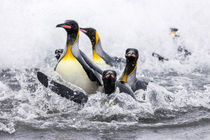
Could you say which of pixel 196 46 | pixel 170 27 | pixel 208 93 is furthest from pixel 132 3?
pixel 208 93

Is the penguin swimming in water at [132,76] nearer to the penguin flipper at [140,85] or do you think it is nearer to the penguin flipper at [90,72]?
the penguin flipper at [140,85]

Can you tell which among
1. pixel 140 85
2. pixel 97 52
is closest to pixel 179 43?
pixel 97 52

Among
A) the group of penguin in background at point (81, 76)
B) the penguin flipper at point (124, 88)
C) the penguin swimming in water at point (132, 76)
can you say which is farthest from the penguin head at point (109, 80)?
the penguin swimming in water at point (132, 76)

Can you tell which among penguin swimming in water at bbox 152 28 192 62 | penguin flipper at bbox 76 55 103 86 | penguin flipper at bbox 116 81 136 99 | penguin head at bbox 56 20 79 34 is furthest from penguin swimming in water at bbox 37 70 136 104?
penguin swimming in water at bbox 152 28 192 62

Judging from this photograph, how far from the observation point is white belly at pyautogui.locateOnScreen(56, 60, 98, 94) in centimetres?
565

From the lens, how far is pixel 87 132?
4.49 meters

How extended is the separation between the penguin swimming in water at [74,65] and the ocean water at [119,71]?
154mm

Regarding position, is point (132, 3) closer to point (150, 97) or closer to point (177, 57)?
point (177, 57)

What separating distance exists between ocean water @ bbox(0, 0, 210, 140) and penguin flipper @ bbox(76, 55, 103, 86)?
37cm

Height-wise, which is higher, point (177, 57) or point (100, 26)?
point (100, 26)

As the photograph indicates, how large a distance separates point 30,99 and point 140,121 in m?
1.64

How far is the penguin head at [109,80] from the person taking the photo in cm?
521

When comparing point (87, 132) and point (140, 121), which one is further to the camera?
point (140, 121)

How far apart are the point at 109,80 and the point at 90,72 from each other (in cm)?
59
